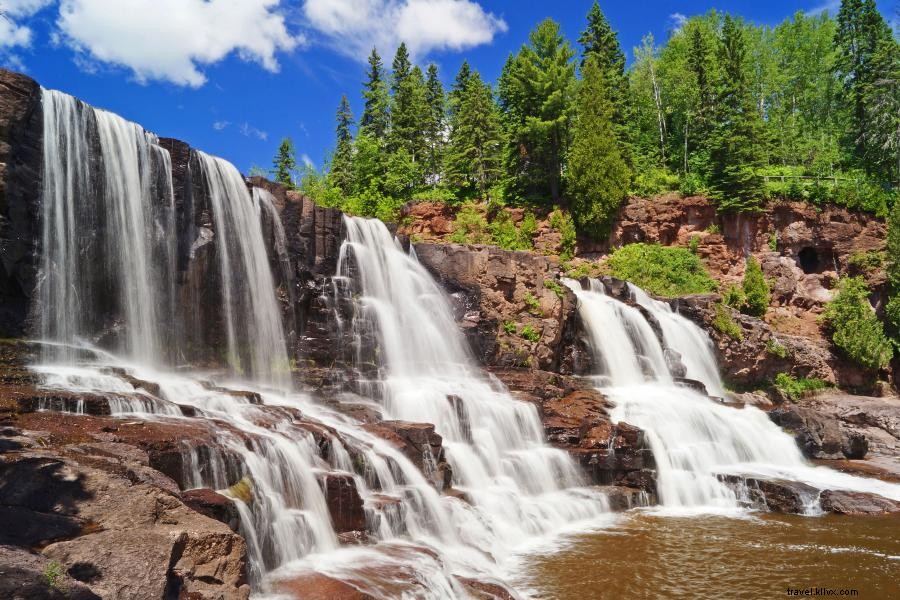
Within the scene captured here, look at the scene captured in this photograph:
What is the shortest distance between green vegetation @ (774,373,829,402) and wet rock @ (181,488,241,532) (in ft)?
94.3

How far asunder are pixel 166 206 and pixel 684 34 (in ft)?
184

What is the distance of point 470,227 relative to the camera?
39.0m

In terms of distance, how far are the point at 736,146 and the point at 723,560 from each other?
32.4 meters

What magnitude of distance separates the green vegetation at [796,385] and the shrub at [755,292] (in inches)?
179

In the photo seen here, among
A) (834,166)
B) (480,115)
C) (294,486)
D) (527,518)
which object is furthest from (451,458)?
(834,166)

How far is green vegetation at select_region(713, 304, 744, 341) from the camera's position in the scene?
92.2 feet

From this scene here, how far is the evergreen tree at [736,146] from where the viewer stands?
1374 inches

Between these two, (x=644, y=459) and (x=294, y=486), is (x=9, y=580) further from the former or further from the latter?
(x=644, y=459)

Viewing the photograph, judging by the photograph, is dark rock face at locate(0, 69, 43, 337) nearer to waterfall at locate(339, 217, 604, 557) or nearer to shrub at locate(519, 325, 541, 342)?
waterfall at locate(339, 217, 604, 557)

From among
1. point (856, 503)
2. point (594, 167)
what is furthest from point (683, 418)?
point (594, 167)

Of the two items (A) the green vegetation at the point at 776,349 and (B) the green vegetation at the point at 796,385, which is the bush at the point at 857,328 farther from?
(A) the green vegetation at the point at 776,349

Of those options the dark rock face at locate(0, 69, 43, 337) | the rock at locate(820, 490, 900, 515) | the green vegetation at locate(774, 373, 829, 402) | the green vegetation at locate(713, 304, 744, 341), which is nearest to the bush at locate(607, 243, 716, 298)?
the green vegetation at locate(713, 304, 744, 341)

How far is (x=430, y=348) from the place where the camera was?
70.0 feet

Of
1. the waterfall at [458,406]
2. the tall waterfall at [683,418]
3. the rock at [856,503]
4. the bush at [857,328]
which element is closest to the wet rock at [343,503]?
the waterfall at [458,406]
